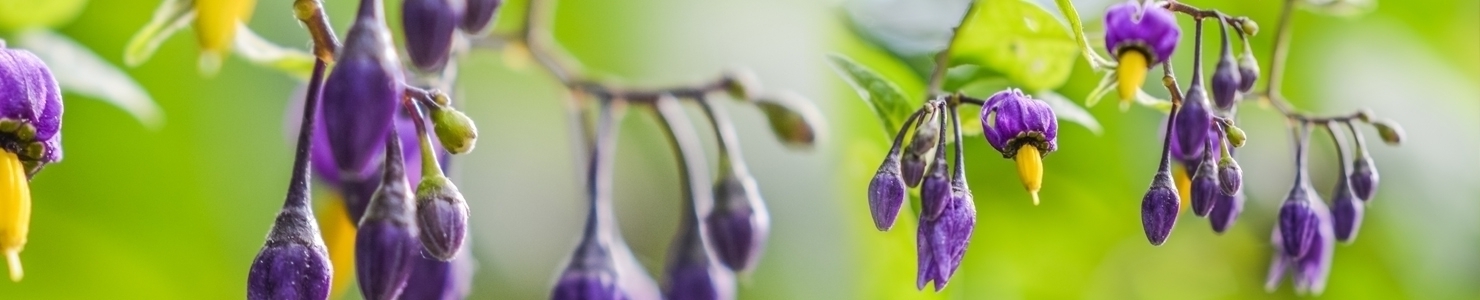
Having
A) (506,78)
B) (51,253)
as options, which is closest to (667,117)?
(51,253)

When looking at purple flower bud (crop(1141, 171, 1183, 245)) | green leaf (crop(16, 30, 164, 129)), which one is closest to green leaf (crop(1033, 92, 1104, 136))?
purple flower bud (crop(1141, 171, 1183, 245))

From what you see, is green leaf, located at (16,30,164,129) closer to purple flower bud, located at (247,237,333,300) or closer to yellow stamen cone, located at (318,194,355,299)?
yellow stamen cone, located at (318,194,355,299)

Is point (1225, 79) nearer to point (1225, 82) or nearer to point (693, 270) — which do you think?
point (1225, 82)

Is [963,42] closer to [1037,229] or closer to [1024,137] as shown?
[1024,137]

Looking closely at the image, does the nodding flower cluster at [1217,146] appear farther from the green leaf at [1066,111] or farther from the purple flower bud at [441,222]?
the purple flower bud at [441,222]

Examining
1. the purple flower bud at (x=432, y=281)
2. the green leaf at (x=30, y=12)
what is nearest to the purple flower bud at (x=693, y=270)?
the purple flower bud at (x=432, y=281)

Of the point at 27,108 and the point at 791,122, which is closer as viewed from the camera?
the point at 27,108

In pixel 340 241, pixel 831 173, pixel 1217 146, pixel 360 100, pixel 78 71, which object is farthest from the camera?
pixel 831 173

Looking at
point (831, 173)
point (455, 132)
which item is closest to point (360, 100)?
point (455, 132)
